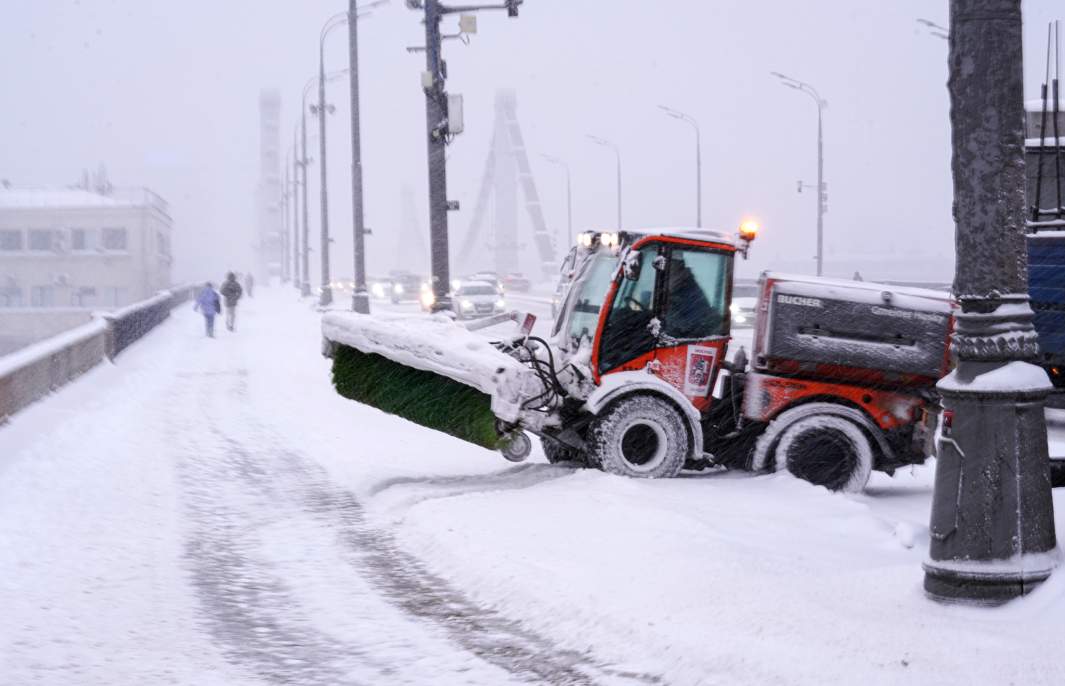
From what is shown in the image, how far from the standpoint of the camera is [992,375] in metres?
5.99

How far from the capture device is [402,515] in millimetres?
9031

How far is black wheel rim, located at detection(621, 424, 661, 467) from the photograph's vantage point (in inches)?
392

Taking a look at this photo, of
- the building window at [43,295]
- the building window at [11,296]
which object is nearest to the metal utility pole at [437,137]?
the building window at [43,295]

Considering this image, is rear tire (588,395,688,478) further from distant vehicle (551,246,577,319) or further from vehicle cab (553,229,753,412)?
distant vehicle (551,246,577,319)

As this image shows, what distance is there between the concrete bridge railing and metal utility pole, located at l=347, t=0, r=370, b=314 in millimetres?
6077

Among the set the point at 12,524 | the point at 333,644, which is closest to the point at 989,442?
the point at 333,644

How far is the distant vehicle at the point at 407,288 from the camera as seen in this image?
224ft

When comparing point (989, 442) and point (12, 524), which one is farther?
point (12, 524)

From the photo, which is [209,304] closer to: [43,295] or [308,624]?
[308,624]

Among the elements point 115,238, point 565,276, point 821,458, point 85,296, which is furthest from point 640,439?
point 115,238

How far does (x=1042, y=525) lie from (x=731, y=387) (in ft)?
14.9

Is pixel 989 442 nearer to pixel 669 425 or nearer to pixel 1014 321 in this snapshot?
pixel 1014 321

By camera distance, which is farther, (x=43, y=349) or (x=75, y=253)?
(x=75, y=253)

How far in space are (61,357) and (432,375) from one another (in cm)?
1027
